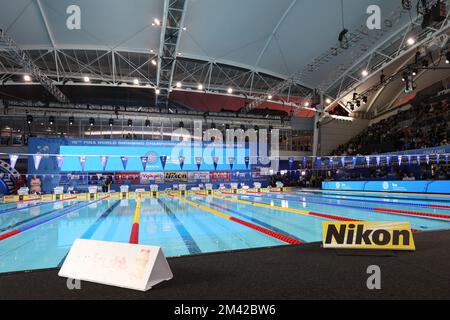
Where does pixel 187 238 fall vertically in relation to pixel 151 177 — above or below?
below

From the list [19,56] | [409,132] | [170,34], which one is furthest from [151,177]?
[409,132]

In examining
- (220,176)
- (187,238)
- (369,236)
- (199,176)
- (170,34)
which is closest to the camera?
(369,236)

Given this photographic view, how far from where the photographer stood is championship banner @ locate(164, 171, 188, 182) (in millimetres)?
21516

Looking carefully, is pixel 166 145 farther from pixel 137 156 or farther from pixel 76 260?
pixel 76 260

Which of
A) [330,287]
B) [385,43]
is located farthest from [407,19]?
[330,287]

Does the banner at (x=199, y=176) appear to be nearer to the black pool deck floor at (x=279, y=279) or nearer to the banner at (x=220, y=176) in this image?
the banner at (x=220, y=176)

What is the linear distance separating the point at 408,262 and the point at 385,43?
16.0m

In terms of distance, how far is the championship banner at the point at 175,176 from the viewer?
21516 mm

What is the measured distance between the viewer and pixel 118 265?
7.55ft

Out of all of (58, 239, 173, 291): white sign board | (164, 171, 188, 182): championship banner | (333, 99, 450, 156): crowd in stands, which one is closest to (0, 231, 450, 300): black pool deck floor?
(58, 239, 173, 291): white sign board

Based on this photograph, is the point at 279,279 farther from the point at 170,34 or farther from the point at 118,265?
the point at 170,34

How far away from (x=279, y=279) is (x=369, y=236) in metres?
1.57

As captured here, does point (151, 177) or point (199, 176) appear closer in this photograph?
point (151, 177)
